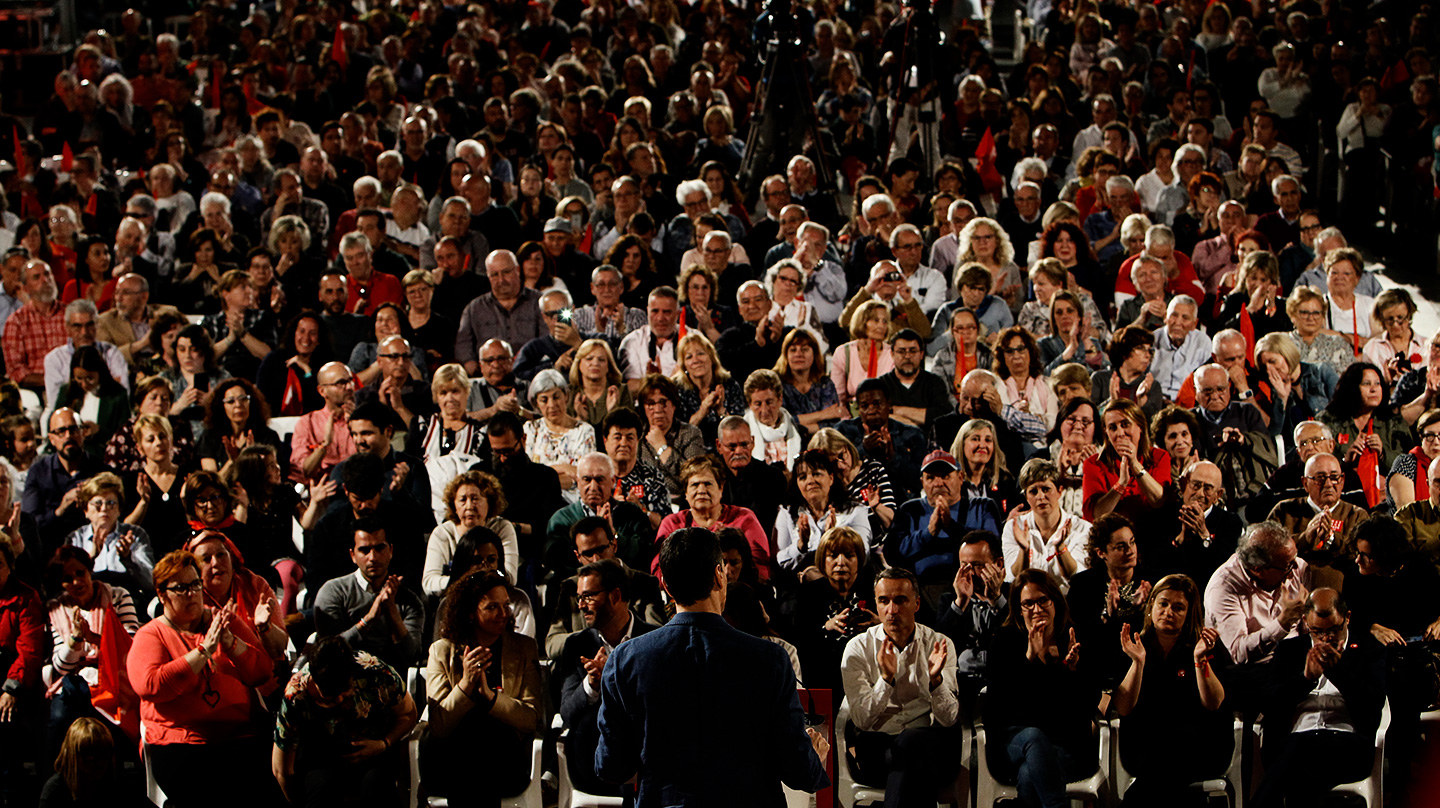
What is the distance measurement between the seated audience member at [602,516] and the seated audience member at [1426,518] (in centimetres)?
291

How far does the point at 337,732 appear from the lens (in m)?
5.30

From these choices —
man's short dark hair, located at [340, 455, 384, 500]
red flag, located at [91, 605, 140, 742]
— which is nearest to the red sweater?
red flag, located at [91, 605, 140, 742]

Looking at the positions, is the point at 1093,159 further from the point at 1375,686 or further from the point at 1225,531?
the point at 1375,686

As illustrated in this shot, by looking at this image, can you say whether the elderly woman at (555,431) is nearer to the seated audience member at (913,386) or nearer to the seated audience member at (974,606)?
the seated audience member at (913,386)

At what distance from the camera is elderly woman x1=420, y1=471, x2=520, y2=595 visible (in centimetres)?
617

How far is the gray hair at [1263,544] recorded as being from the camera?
5695mm

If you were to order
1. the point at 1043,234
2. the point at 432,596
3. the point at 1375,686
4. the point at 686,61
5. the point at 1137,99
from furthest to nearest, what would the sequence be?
1. the point at 686,61
2. the point at 1137,99
3. the point at 1043,234
4. the point at 432,596
5. the point at 1375,686

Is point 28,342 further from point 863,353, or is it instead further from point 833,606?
point 833,606

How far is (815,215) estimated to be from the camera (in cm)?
1025

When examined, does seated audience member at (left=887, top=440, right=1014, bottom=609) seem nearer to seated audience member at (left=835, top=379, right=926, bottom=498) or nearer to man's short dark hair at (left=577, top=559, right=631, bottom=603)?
seated audience member at (left=835, top=379, right=926, bottom=498)

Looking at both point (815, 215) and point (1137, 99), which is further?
point (1137, 99)

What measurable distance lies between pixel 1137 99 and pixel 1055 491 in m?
6.32

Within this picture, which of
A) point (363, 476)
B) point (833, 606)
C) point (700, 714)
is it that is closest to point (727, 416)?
point (833, 606)

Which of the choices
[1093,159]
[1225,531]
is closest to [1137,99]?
[1093,159]
